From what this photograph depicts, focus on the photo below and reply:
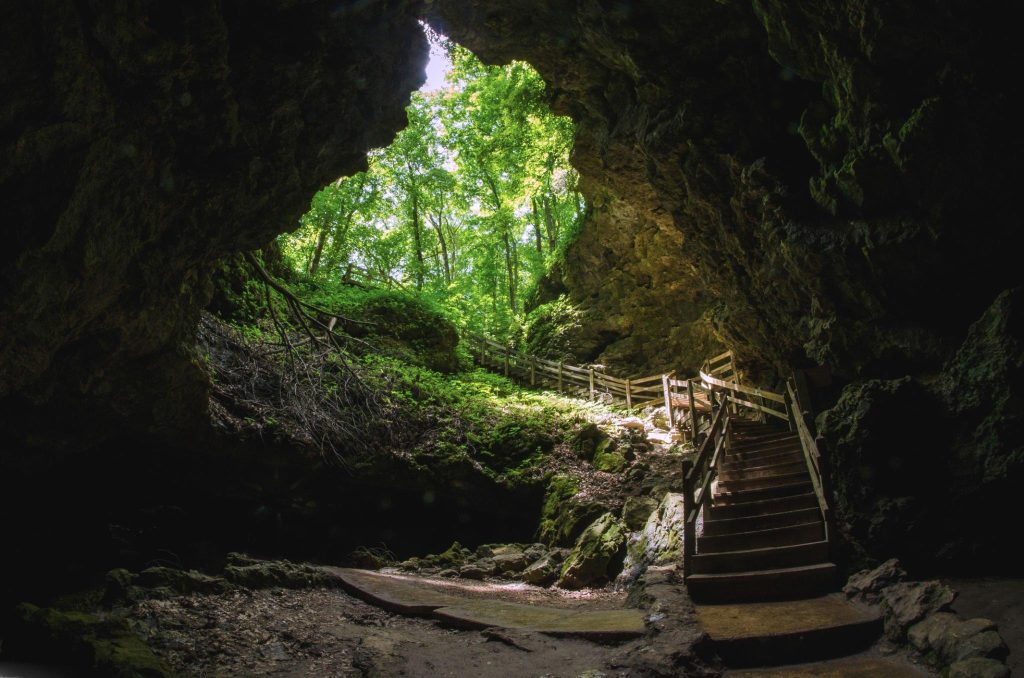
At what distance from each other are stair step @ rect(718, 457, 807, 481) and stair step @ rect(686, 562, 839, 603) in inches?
111

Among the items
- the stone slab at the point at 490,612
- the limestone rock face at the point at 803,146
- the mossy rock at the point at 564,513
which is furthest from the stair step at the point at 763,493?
the stone slab at the point at 490,612

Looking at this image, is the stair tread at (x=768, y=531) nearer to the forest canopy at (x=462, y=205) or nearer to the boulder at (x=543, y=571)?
the boulder at (x=543, y=571)

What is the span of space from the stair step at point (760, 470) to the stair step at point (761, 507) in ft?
3.55

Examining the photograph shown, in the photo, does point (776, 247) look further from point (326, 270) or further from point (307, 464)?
point (326, 270)

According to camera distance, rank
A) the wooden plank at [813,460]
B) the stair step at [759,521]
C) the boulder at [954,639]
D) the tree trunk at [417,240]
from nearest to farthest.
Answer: the boulder at [954,639] < the wooden plank at [813,460] < the stair step at [759,521] < the tree trunk at [417,240]

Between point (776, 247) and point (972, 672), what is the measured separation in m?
7.13

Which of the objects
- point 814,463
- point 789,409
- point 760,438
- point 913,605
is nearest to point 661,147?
point 789,409

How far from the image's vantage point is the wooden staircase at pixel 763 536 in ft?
18.9

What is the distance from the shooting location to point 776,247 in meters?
9.05

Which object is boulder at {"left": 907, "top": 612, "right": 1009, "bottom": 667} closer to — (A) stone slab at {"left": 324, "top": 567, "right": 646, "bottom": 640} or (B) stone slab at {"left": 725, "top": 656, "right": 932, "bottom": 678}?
(B) stone slab at {"left": 725, "top": 656, "right": 932, "bottom": 678}

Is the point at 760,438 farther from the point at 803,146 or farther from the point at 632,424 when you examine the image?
the point at 803,146

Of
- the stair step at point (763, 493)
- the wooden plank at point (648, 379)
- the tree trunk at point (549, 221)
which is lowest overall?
the stair step at point (763, 493)

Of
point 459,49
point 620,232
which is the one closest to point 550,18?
point 459,49

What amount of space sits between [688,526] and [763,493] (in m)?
2.05
